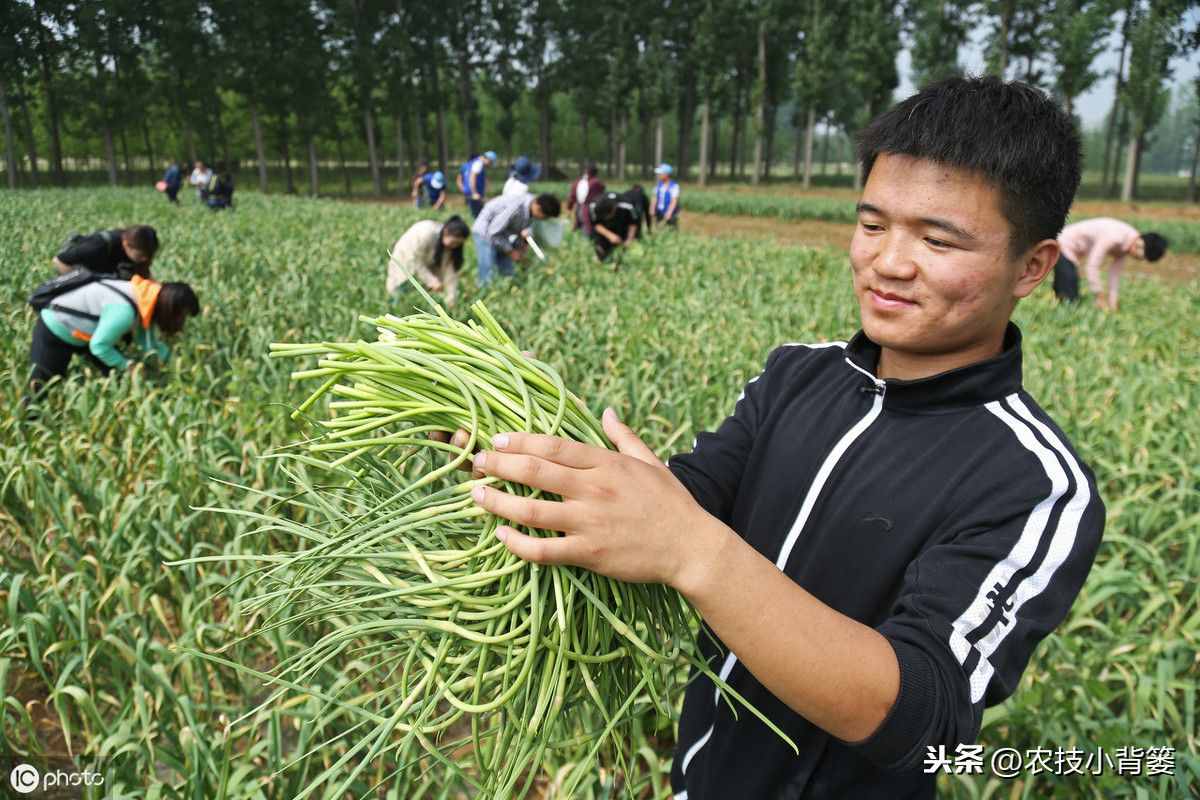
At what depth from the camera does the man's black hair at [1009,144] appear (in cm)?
100

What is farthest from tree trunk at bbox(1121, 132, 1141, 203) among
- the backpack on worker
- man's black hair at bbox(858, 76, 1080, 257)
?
man's black hair at bbox(858, 76, 1080, 257)

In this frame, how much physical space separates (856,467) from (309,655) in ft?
2.85

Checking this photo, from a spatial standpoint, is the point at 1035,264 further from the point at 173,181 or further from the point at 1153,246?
the point at 173,181

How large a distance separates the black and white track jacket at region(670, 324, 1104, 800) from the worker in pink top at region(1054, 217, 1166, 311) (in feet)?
23.6

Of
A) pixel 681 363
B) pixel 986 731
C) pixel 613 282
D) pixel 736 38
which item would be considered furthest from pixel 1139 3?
pixel 986 731

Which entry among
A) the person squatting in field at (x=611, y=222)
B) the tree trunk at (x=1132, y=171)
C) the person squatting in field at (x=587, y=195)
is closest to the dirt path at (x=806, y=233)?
the person squatting in field at (x=587, y=195)

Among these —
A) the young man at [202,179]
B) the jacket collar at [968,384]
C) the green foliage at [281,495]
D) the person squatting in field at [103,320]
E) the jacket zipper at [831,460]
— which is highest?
the young man at [202,179]

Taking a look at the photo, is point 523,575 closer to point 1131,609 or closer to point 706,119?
point 1131,609

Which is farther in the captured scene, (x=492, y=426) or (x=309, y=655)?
(x=309, y=655)

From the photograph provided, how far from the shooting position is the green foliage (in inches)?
86.7

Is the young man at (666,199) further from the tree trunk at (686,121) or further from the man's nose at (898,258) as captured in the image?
the tree trunk at (686,121)

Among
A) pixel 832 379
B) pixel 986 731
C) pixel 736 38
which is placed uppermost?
pixel 736 38

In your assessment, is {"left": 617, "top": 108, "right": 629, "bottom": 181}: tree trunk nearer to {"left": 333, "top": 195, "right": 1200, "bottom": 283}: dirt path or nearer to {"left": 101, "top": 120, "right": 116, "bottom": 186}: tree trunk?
{"left": 333, "top": 195, "right": 1200, "bottom": 283}: dirt path

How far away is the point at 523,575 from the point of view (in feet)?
3.06
